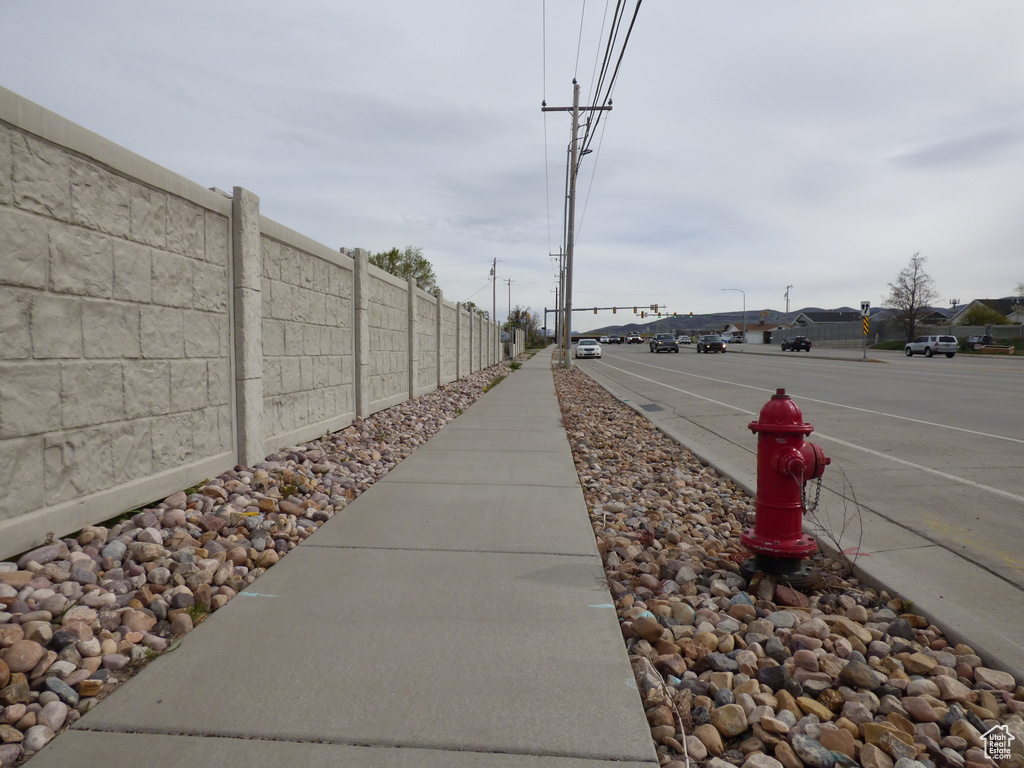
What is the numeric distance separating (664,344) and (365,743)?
53.3 metres

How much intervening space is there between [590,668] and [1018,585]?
9.04 ft

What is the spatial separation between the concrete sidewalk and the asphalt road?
6.14 ft

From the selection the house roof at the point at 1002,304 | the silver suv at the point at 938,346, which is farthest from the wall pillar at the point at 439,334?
the house roof at the point at 1002,304

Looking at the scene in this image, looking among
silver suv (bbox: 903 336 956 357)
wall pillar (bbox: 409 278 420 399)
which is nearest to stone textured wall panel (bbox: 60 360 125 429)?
wall pillar (bbox: 409 278 420 399)

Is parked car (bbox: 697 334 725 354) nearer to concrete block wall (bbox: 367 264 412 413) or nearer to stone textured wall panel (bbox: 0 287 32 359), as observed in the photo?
concrete block wall (bbox: 367 264 412 413)

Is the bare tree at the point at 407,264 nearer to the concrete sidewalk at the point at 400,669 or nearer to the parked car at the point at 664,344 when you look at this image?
the parked car at the point at 664,344

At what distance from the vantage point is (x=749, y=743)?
2381 mm

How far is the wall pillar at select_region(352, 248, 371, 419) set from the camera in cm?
898

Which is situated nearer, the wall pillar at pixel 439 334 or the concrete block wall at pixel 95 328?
the concrete block wall at pixel 95 328

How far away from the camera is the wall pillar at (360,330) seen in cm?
898

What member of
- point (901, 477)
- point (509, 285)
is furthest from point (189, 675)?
point (509, 285)

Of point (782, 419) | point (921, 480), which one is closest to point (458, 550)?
point (782, 419)

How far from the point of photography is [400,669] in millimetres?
2721

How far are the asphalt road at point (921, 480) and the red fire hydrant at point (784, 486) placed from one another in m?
0.53
